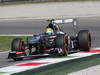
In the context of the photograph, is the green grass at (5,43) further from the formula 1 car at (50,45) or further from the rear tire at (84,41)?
the rear tire at (84,41)

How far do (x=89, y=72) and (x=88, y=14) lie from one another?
2499 centimetres

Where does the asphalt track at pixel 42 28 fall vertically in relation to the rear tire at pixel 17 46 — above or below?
above

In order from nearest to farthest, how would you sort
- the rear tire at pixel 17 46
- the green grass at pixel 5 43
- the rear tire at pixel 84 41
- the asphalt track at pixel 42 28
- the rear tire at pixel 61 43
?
the rear tire at pixel 61 43 → the rear tire at pixel 17 46 → the rear tire at pixel 84 41 → the green grass at pixel 5 43 → the asphalt track at pixel 42 28

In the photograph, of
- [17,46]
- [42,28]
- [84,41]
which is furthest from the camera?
[42,28]

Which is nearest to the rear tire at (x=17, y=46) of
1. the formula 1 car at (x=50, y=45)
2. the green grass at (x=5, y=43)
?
the formula 1 car at (x=50, y=45)

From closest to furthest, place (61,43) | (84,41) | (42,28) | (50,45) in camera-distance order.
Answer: (61,43) < (50,45) < (84,41) < (42,28)

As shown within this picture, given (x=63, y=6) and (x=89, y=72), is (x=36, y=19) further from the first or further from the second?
(x=89, y=72)

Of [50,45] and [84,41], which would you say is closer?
[50,45]

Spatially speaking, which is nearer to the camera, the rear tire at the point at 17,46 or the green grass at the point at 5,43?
the rear tire at the point at 17,46

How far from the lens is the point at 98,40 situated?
786 inches

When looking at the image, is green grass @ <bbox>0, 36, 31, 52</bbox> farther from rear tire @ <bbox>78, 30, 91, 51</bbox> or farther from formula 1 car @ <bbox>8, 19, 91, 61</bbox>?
rear tire @ <bbox>78, 30, 91, 51</bbox>

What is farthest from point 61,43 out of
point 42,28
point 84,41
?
point 42,28

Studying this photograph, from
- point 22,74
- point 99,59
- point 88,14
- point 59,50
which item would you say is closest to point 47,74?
point 22,74

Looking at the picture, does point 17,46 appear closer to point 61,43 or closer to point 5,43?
point 61,43
